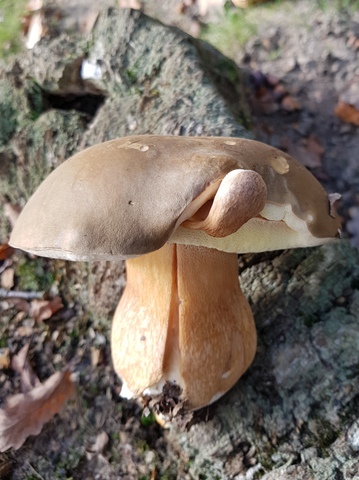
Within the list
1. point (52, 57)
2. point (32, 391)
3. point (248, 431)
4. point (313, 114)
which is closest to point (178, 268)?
point (248, 431)

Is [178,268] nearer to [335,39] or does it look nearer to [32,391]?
[32,391]

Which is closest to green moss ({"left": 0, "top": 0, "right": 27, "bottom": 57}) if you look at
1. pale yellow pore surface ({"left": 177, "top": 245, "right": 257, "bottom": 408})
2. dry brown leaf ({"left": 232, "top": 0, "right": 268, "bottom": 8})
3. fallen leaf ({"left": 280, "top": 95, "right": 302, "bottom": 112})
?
dry brown leaf ({"left": 232, "top": 0, "right": 268, "bottom": 8})

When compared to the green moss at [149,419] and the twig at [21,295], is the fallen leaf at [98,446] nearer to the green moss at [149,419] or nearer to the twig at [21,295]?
the green moss at [149,419]

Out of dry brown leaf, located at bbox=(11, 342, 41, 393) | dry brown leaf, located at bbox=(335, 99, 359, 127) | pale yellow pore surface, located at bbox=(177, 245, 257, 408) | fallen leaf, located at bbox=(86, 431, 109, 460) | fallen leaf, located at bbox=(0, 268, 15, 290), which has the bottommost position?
fallen leaf, located at bbox=(86, 431, 109, 460)

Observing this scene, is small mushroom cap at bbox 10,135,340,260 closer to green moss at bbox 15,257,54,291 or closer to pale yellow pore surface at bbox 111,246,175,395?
pale yellow pore surface at bbox 111,246,175,395

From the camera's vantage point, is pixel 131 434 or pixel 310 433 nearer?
pixel 310 433

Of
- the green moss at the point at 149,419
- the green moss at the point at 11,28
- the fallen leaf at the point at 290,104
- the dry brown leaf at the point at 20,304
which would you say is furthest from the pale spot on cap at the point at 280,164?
the green moss at the point at 11,28

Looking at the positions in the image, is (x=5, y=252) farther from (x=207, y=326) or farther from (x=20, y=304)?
(x=207, y=326)
